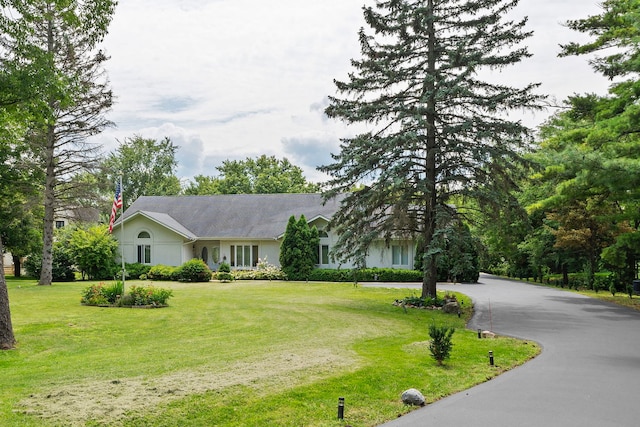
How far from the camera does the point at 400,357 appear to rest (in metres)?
10.4

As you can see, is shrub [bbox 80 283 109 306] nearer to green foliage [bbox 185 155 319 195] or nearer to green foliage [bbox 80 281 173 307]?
green foliage [bbox 80 281 173 307]

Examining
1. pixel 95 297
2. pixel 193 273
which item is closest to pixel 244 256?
pixel 193 273

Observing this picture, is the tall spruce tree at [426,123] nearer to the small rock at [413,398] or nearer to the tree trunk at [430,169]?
the tree trunk at [430,169]

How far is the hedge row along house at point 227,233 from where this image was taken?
35.6 m

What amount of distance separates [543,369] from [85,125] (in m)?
26.4

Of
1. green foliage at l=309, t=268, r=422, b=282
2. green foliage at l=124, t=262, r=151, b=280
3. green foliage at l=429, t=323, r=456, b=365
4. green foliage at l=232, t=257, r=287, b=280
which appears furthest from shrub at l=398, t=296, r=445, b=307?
green foliage at l=124, t=262, r=151, b=280

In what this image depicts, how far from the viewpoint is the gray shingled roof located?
3700 centimetres

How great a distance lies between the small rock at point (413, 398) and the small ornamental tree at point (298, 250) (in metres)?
25.1

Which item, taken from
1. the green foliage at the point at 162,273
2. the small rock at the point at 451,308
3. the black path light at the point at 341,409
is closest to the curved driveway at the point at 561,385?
the black path light at the point at 341,409

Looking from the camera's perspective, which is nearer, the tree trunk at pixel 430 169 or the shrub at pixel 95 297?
the shrub at pixel 95 297

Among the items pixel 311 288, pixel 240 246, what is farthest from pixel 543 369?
pixel 240 246

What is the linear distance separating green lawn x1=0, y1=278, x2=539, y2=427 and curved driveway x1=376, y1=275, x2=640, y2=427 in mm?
498

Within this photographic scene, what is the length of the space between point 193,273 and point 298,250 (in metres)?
6.78

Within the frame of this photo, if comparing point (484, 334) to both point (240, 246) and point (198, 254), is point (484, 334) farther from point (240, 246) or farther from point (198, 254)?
point (198, 254)
